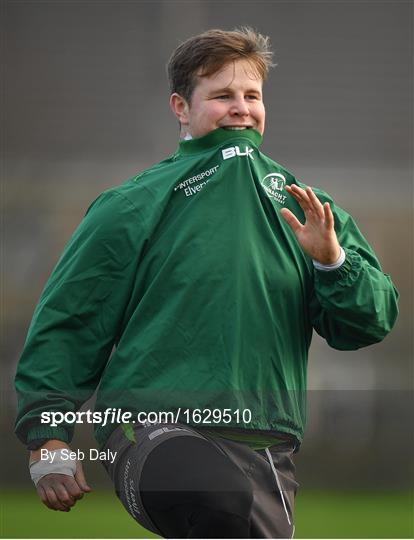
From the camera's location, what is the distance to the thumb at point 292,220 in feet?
7.63

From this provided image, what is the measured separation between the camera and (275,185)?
247 cm

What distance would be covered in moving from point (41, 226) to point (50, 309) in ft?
13.7

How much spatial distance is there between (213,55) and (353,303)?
68 cm

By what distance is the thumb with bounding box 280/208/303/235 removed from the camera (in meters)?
2.33

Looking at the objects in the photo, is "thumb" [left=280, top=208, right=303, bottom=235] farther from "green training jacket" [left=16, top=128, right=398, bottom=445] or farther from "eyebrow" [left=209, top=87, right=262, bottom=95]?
"eyebrow" [left=209, top=87, right=262, bottom=95]

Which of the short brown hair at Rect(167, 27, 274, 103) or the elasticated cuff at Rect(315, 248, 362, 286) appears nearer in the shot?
the elasticated cuff at Rect(315, 248, 362, 286)

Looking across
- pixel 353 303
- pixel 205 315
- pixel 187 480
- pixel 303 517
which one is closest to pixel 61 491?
pixel 187 480

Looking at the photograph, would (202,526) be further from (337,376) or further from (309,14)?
(309,14)

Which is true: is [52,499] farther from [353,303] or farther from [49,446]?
[353,303]

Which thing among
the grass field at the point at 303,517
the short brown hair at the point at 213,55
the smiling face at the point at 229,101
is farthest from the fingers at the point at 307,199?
the grass field at the point at 303,517

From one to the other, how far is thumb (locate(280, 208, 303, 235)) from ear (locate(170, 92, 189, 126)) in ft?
1.21

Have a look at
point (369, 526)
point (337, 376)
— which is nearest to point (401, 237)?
point (337, 376)

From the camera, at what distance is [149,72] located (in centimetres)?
685

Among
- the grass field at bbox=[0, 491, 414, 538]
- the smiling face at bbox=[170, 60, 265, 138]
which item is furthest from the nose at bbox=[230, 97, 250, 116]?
the grass field at bbox=[0, 491, 414, 538]
